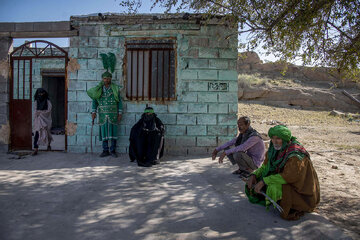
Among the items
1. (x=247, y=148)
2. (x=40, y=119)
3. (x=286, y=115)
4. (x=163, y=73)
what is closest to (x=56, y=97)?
(x=40, y=119)

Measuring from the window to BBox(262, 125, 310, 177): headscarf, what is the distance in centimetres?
333


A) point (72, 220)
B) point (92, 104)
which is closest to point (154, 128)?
point (92, 104)

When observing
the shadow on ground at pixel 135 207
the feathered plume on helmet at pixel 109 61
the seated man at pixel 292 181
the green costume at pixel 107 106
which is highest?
the feathered plume on helmet at pixel 109 61

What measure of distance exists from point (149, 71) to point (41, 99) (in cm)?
253

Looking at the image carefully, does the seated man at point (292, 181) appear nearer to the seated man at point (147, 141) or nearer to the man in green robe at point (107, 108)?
the seated man at point (147, 141)

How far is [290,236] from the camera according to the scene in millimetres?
2451

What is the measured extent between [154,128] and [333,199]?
3.21 metres

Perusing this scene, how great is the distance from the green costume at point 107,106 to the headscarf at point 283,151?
3.59 metres

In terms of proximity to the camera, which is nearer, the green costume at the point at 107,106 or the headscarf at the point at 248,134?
the headscarf at the point at 248,134

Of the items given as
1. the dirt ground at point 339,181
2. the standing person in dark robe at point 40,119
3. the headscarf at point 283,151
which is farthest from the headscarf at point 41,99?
the dirt ground at point 339,181

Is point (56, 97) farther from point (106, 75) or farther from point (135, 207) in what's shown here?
point (135, 207)

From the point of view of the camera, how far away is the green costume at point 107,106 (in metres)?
5.66

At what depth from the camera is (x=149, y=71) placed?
6.07 metres

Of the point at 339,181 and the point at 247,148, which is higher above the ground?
the point at 247,148
